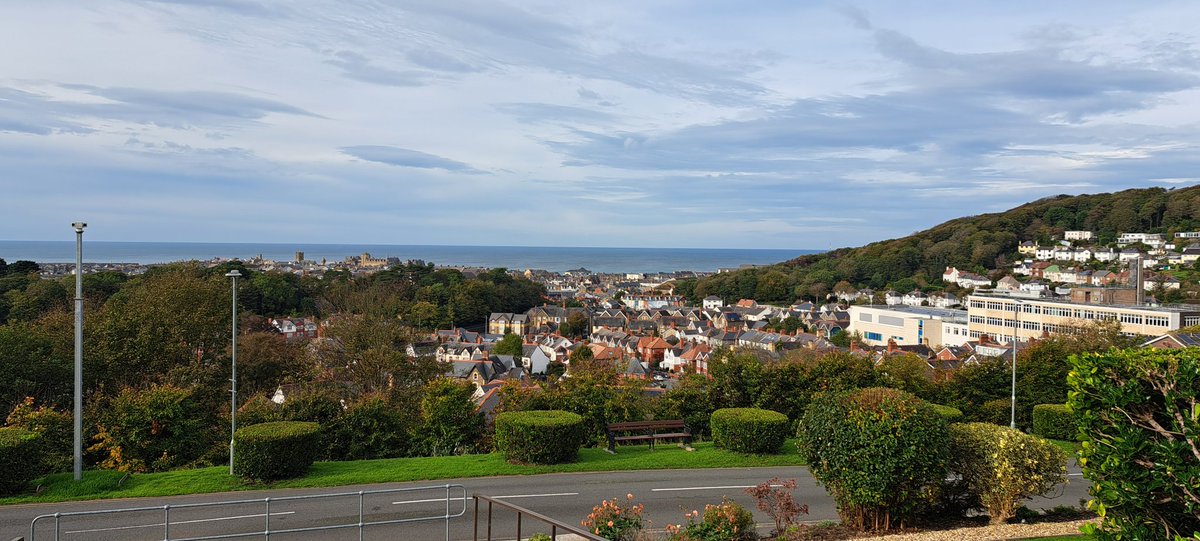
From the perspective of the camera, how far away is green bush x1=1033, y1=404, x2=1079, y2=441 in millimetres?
18688

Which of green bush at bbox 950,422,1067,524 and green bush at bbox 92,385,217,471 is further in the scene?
green bush at bbox 92,385,217,471

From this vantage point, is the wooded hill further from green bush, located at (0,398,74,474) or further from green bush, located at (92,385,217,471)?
green bush, located at (0,398,74,474)

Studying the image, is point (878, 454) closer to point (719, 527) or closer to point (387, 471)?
point (719, 527)

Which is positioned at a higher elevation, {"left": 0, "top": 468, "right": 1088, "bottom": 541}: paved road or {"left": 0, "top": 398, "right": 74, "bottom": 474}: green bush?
{"left": 0, "top": 398, "right": 74, "bottom": 474}: green bush

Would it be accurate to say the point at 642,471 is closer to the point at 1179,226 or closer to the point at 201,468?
the point at 201,468

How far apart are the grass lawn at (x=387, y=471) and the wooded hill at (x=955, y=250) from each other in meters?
119

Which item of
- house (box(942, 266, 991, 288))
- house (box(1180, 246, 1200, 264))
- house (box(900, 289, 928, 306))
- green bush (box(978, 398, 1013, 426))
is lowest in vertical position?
house (box(900, 289, 928, 306))

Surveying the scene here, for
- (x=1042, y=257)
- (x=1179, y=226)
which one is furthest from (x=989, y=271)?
(x=1179, y=226)

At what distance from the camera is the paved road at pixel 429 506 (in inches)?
397

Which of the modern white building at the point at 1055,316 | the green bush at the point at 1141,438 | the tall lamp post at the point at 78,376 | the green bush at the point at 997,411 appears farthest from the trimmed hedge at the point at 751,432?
the modern white building at the point at 1055,316

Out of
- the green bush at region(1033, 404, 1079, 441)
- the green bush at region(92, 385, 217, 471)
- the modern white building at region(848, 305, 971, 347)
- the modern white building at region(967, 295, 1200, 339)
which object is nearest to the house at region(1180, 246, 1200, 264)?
the modern white building at region(848, 305, 971, 347)

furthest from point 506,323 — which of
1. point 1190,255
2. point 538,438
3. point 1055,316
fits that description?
point 1190,255

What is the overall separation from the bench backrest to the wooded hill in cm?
11740

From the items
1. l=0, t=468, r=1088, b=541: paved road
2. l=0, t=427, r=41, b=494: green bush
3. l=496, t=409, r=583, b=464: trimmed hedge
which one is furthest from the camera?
l=496, t=409, r=583, b=464: trimmed hedge
